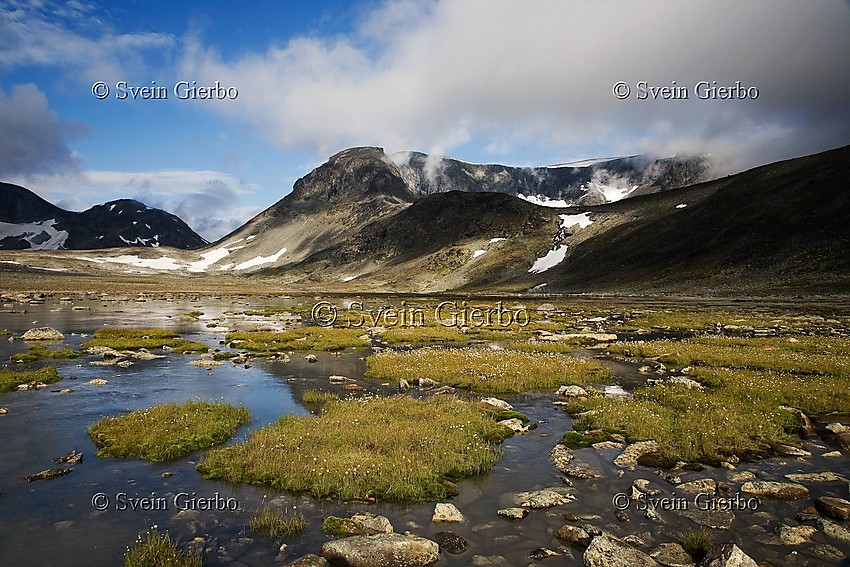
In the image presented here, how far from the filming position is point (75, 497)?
44.2ft

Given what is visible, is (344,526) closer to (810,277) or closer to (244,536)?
(244,536)

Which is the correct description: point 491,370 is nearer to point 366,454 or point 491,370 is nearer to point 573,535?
point 366,454

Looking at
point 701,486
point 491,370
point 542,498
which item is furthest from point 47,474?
point 491,370

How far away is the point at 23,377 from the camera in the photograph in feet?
89.5

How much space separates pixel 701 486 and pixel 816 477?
3689 mm

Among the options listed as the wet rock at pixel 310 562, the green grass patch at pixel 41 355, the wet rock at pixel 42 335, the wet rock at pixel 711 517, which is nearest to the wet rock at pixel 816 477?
the wet rock at pixel 711 517

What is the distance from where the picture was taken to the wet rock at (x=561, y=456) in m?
15.8

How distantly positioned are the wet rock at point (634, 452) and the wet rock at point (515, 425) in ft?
12.8

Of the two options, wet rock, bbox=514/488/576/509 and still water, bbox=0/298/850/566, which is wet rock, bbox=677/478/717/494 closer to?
still water, bbox=0/298/850/566

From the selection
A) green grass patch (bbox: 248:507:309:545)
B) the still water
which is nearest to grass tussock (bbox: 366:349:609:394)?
the still water

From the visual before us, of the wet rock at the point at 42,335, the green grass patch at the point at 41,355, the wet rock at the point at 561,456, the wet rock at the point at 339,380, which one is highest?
the wet rock at the point at 42,335

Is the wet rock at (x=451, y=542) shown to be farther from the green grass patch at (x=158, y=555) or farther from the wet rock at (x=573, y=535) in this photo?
the green grass patch at (x=158, y=555)

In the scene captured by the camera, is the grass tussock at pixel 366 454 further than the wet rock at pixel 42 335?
No

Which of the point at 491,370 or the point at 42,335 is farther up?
the point at 42,335
